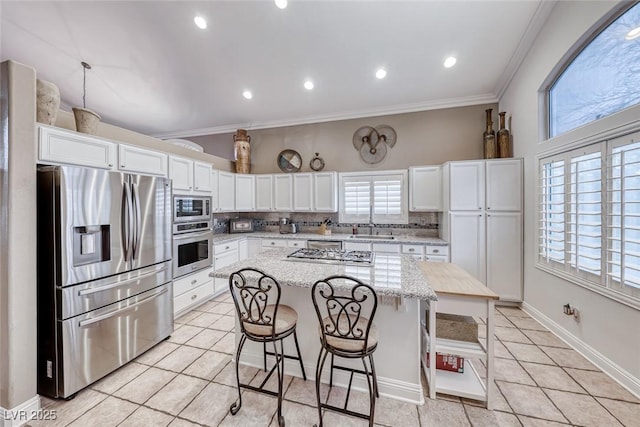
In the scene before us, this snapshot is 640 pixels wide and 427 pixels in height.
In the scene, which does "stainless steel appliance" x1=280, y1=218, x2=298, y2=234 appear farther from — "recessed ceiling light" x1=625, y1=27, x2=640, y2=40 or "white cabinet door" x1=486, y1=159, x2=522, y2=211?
"recessed ceiling light" x1=625, y1=27, x2=640, y2=40

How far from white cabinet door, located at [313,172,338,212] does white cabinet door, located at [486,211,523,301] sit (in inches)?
96.7

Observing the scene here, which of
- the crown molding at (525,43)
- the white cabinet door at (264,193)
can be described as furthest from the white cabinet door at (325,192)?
the crown molding at (525,43)

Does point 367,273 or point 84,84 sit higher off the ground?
point 84,84

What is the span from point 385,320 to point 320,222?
315 cm

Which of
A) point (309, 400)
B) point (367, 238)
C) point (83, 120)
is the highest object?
point (83, 120)

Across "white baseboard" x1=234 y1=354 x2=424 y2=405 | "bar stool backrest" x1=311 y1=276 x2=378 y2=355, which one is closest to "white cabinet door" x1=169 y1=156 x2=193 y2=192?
"white baseboard" x1=234 y1=354 x2=424 y2=405

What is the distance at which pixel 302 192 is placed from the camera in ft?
15.0

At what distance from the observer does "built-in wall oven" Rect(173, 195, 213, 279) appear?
2.99 meters

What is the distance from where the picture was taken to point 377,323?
1.78 meters

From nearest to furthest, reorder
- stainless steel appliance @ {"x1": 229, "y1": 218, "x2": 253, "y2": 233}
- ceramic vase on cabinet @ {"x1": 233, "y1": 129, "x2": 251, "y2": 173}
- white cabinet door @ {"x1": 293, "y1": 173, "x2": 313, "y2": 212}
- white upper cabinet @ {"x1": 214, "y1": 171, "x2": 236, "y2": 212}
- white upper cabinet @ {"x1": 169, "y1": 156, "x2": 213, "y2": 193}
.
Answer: white upper cabinet @ {"x1": 169, "y1": 156, "x2": 213, "y2": 193}
white upper cabinet @ {"x1": 214, "y1": 171, "x2": 236, "y2": 212}
white cabinet door @ {"x1": 293, "y1": 173, "x2": 313, "y2": 212}
stainless steel appliance @ {"x1": 229, "y1": 218, "x2": 253, "y2": 233}
ceramic vase on cabinet @ {"x1": 233, "y1": 129, "x2": 251, "y2": 173}

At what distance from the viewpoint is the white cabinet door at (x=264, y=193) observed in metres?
4.78

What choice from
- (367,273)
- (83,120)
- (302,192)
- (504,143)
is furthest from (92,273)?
(504,143)

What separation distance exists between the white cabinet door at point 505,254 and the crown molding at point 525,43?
199 centimetres

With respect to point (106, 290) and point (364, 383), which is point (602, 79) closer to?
point (364, 383)
